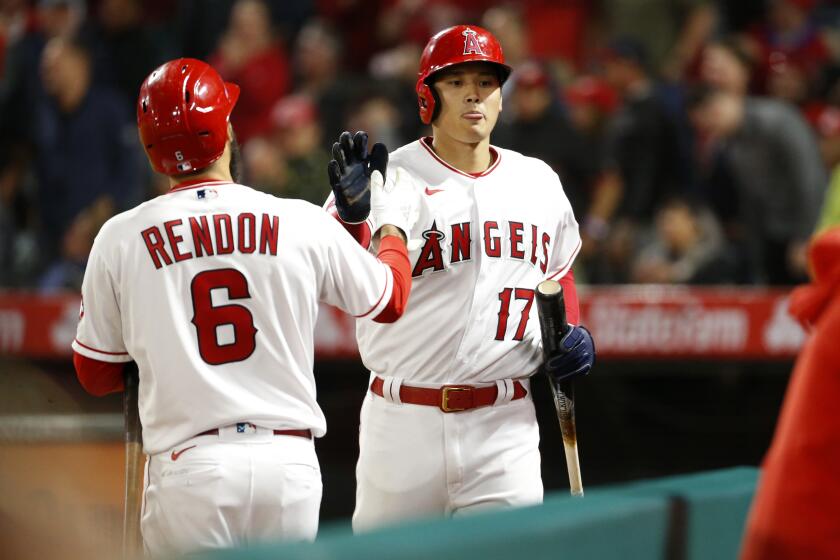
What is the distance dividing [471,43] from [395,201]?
0.55 meters

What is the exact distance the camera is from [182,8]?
8164mm

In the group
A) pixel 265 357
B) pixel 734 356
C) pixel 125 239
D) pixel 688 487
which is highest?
pixel 125 239

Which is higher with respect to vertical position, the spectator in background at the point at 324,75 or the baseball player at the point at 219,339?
the spectator in background at the point at 324,75

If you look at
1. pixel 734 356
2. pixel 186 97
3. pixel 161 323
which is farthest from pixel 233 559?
pixel 734 356

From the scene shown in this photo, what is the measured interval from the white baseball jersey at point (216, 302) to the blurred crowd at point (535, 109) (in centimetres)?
383

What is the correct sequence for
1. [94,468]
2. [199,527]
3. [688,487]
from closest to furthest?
[688,487] → [199,527] → [94,468]

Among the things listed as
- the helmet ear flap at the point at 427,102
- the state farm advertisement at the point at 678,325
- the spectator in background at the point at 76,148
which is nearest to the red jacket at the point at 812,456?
the helmet ear flap at the point at 427,102

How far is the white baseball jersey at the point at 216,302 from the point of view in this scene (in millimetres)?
2490

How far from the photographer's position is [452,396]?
10.5ft

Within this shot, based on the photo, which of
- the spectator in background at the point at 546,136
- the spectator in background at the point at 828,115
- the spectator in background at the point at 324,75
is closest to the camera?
the spectator in background at the point at 828,115

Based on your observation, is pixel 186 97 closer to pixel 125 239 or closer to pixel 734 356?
pixel 125 239

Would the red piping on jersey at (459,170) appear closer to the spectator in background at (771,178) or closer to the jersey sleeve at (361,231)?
the jersey sleeve at (361,231)

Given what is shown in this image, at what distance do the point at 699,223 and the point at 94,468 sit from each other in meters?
3.72

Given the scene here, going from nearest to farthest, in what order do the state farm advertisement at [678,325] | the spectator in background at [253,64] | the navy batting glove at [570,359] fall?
the navy batting glove at [570,359]
the state farm advertisement at [678,325]
the spectator in background at [253,64]
